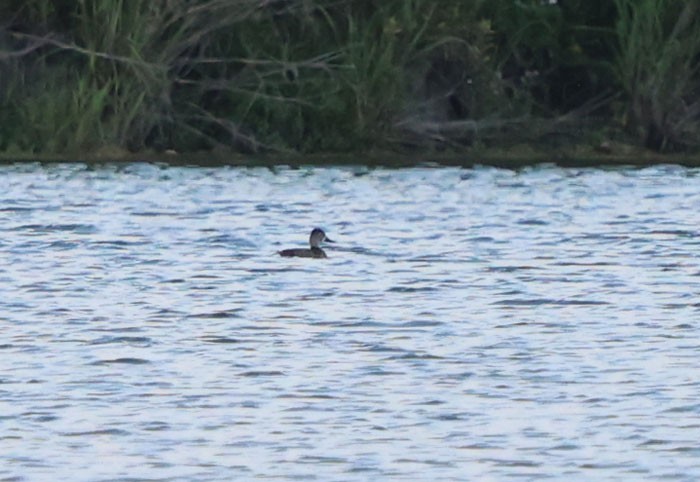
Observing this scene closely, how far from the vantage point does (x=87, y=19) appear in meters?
30.0

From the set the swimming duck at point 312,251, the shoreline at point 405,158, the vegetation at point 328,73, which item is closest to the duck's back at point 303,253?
the swimming duck at point 312,251

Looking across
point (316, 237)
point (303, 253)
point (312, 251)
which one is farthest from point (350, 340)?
point (316, 237)

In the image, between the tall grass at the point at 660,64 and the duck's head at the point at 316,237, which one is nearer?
the duck's head at the point at 316,237

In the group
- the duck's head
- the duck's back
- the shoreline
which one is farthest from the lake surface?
the shoreline

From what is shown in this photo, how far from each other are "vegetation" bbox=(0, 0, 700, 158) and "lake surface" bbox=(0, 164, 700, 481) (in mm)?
5370

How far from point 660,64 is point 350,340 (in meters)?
18.1

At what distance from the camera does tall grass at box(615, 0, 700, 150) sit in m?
31.0

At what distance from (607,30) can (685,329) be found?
1854cm

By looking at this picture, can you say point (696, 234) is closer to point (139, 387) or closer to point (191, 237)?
point (191, 237)

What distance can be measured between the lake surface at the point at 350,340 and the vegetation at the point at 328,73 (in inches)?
211

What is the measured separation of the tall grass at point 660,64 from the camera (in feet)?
102

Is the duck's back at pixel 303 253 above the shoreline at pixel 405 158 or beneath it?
above

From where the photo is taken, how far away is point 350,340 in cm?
1346

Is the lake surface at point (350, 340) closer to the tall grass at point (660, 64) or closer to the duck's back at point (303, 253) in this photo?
the duck's back at point (303, 253)
